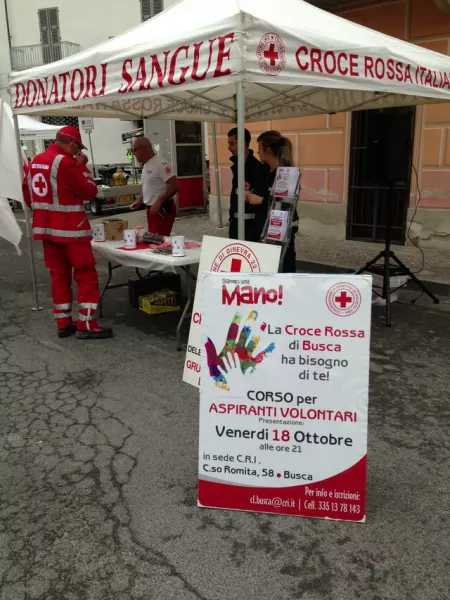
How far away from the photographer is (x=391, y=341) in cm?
484

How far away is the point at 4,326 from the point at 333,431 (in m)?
4.28

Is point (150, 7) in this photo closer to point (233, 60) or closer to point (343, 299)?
point (233, 60)

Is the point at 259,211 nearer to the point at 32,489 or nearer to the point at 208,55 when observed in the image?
the point at 208,55

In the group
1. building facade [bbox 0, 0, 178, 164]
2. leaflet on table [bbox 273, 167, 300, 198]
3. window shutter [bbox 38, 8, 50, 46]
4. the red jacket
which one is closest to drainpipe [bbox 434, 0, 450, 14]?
leaflet on table [bbox 273, 167, 300, 198]

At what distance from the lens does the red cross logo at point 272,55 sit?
305 centimetres

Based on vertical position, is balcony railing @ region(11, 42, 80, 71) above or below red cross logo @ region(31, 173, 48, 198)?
above

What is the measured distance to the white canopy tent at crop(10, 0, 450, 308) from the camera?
3.02 metres

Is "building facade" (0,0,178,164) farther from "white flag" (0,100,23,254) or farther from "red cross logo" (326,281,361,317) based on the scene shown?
"red cross logo" (326,281,361,317)

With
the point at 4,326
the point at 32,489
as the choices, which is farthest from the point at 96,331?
the point at 32,489

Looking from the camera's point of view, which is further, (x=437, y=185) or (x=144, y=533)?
(x=437, y=185)

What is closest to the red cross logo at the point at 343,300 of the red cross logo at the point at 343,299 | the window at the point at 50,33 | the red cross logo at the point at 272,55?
the red cross logo at the point at 343,299

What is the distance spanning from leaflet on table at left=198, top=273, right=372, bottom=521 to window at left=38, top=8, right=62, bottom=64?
32948 mm

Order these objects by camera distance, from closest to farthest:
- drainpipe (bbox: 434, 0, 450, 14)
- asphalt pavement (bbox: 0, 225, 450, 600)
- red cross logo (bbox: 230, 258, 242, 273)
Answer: asphalt pavement (bbox: 0, 225, 450, 600)
red cross logo (bbox: 230, 258, 242, 273)
drainpipe (bbox: 434, 0, 450, 14)

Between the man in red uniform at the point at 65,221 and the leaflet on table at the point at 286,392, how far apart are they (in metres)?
2.66
